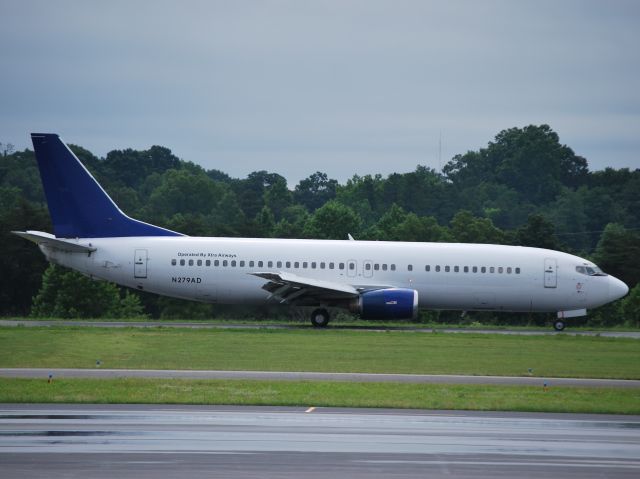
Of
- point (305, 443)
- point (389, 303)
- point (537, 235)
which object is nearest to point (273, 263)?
point (389, 303)

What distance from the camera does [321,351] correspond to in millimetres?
31328

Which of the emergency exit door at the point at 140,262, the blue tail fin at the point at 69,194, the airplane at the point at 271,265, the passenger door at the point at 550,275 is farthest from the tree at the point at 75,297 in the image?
the passenger door at the point at 550,275

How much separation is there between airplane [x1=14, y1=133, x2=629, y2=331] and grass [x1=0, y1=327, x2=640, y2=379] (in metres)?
3.33

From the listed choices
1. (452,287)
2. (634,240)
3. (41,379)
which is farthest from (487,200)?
(41,379)

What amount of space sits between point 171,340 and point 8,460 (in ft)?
59.7

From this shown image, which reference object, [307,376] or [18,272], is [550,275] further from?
[18,272]

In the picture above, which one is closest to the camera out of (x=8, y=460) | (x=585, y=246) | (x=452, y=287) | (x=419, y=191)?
(x=8, y=460)

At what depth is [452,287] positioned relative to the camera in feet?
136

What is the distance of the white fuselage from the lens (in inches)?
1615

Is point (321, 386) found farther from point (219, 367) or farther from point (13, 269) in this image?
point (13, 269)

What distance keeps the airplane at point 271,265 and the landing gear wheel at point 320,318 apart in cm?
4

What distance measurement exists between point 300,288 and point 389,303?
3.38 m

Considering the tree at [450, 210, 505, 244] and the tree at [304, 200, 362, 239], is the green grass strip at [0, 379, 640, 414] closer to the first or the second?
the tree at [450, 210, 505, 244]

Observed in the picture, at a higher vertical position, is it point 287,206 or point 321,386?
point 287,206
